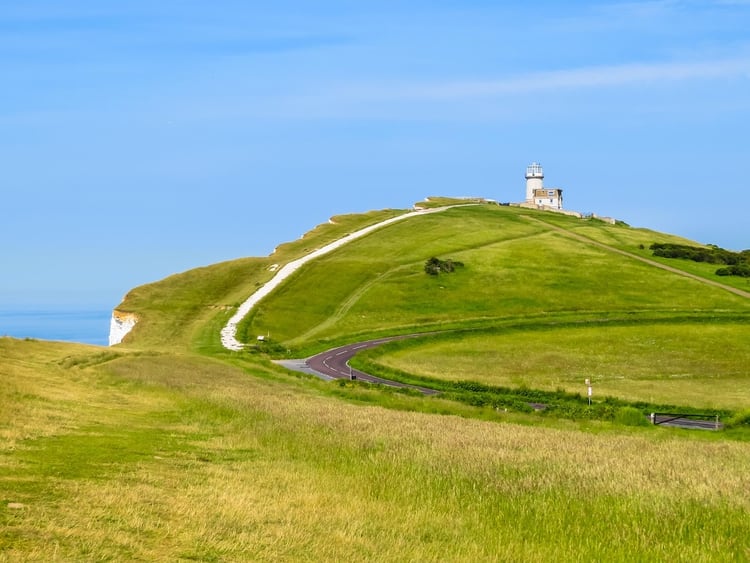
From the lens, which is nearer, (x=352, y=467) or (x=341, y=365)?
(x=352, y=467)

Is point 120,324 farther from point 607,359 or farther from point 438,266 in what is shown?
point 607,359

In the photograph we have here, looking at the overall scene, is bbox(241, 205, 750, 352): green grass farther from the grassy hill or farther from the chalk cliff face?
the grassy hill

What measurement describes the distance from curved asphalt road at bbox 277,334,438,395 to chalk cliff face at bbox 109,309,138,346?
38637 millimetres

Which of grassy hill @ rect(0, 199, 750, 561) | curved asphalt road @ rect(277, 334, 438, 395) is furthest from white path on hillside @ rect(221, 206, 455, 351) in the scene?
grassy hill @ rect(0, 199, 750, 561)

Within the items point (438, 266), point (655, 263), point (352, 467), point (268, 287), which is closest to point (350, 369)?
point (268, 287)

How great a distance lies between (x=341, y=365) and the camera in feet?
300

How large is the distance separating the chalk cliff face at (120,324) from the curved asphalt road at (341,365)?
38637mm

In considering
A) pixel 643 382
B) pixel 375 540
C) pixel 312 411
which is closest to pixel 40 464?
pixel 375 540

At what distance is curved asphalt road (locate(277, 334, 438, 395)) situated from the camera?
7858 centimetres

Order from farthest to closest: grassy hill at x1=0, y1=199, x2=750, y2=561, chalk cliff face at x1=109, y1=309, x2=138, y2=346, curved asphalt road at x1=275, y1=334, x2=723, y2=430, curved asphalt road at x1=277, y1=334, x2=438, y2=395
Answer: chalk cliff face at x1=109, y1=309, x2=138, y2=346
curved asphalt road at x1=277, y1=334, x2=438, y2=395
curved asphalt road at x1=275, y1=334, x2=723, y2=430
grassy hill at x1=0, y1=199, x2=750, y2=561

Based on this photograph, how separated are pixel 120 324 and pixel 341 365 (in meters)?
54.3

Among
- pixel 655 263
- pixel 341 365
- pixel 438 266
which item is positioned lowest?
pixel 341 365

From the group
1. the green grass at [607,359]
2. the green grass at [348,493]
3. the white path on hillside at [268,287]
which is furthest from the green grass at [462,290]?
the green grass at [348,493]

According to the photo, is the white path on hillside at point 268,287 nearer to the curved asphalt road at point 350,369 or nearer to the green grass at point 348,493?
the curved asphalt road at point 350,369
